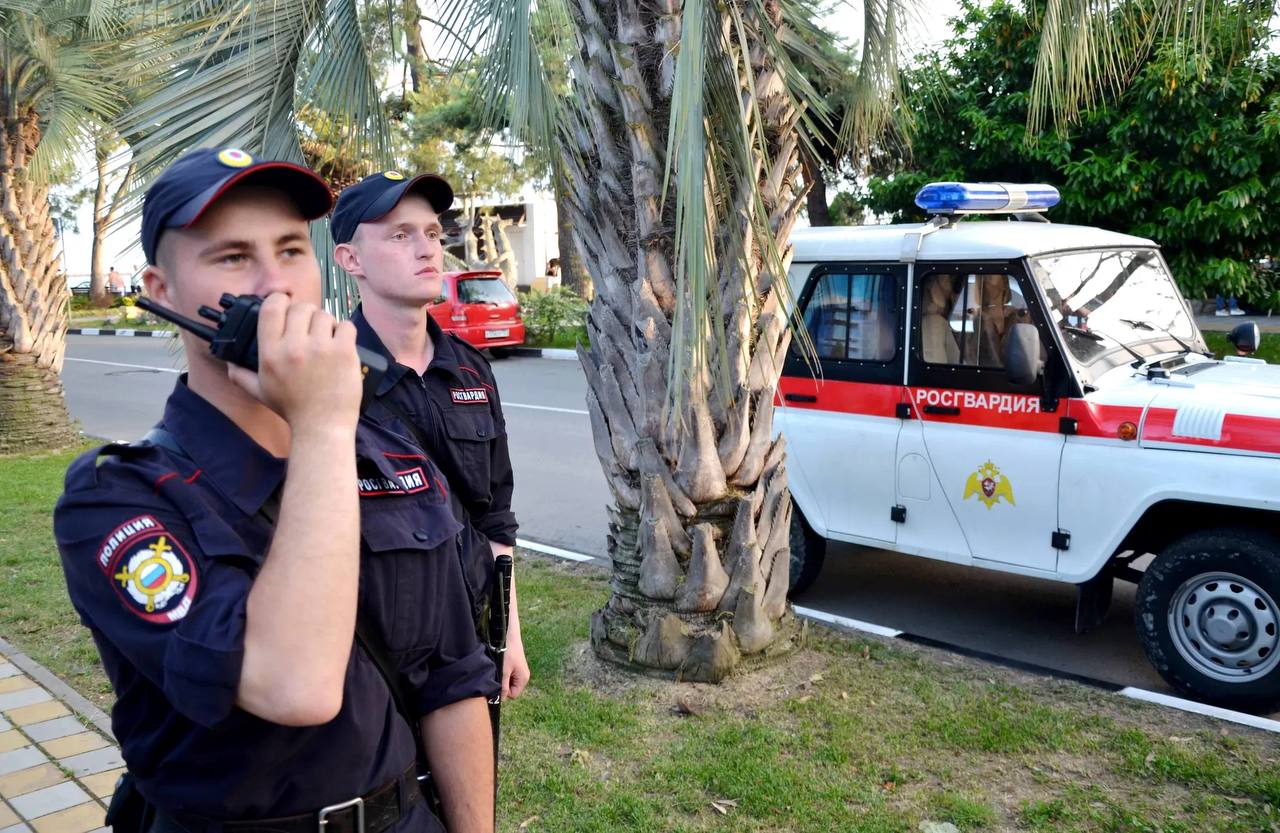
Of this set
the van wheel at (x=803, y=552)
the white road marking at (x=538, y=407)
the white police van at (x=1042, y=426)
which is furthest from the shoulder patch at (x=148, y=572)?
the white road marking at (x=538, y=407)

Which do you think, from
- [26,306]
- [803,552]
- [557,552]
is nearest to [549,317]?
[26,306]

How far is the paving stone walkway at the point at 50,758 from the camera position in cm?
381

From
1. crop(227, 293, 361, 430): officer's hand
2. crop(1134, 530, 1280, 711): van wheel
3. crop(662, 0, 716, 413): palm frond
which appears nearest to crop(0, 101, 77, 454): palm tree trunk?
crop(662, 0, 716, 413): palm frond

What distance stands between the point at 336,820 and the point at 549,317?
20794 millimetres

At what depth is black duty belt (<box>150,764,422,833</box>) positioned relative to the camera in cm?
159

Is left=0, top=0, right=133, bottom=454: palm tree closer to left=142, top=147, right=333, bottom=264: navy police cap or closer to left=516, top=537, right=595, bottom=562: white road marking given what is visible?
left=516, top=537, right=595, bottom=562: white road marking

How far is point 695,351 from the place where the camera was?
11.1ft

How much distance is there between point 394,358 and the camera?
318 cm

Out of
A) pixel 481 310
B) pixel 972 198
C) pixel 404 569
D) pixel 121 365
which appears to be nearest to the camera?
pixel 404 569

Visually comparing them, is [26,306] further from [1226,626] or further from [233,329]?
[233,329]

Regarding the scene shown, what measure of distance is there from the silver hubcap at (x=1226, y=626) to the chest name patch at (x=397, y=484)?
13.0 feet

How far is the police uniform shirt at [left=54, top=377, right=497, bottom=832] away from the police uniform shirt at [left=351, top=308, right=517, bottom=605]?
1.23 metres

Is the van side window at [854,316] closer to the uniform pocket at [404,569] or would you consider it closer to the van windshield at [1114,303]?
the van windshield at [1114,303]

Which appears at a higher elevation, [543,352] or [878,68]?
[878,68]
